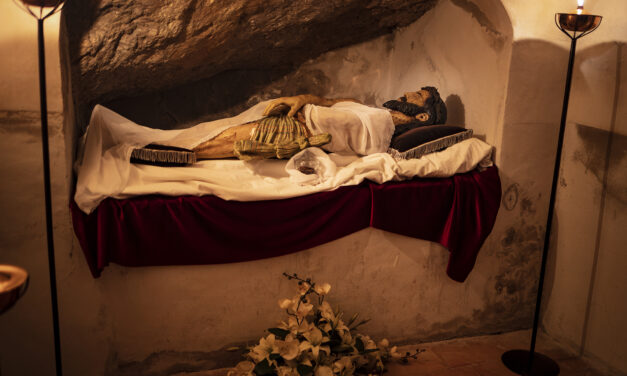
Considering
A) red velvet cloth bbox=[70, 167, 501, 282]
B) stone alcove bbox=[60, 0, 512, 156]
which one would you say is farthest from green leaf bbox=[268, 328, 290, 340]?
stone alcove bbox=[60, 0, 512, 156]

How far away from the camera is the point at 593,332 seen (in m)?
3.41

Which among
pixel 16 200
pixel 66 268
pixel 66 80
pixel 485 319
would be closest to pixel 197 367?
pixel 66 268

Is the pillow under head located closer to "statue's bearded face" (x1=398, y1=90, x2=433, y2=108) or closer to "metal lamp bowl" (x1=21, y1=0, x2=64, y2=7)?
"statue's bearded face" (x1=398, y1=90, x2=433, y2=108)

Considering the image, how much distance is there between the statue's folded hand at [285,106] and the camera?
3521 millimetres

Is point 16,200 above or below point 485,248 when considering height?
above

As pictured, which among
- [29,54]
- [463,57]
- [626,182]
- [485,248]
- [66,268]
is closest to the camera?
[29,54]

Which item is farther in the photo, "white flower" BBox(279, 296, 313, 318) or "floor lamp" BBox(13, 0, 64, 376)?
"white flower" BBox(279, 296, 313, 318)

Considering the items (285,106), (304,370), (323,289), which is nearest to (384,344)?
(323,289)

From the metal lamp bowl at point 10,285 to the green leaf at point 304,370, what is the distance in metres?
1.52

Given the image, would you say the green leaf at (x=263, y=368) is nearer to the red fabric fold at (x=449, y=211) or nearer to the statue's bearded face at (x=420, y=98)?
the red fabric fold at (x=449, y=211)

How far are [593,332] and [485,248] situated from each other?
82 cm

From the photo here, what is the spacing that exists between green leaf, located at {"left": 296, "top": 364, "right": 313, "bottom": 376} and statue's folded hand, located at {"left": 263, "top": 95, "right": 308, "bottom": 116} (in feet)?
5.22

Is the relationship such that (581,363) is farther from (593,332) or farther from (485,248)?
(485,248)

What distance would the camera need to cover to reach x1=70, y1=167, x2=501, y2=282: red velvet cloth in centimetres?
270
